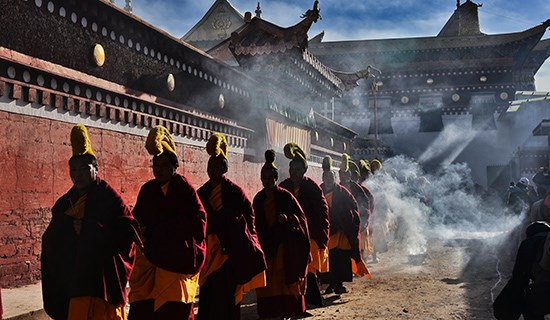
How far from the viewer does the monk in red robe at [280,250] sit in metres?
5.08

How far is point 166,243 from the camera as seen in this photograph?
3674mm

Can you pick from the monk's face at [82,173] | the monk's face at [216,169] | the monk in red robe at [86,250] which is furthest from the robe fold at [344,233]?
the monk's face at [82,173]

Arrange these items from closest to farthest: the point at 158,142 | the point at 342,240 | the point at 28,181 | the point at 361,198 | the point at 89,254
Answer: the point at 89,254 < the point at 158,142 < the point at 28,181 < the point at 342,240 < the point at 361,198

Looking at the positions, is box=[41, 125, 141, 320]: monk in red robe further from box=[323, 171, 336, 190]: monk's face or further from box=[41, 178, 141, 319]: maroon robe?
box=[323, 171, 336, 190]: monk's face

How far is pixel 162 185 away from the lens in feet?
12.7

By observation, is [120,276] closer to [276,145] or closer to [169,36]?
[169,36]

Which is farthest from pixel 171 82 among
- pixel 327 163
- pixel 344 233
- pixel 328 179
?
pixel 344 233

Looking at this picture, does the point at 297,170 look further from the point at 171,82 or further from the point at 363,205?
the point at 363,205

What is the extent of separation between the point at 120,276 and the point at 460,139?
22.6 meters

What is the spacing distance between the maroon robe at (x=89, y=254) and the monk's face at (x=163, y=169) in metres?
0.50

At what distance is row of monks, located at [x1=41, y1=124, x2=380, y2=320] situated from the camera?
3248 mm

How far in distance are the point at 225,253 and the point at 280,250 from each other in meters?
0.99

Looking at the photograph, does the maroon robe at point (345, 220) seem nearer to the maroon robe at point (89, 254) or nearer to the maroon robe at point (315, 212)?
the maroon robe at point (315, 212)

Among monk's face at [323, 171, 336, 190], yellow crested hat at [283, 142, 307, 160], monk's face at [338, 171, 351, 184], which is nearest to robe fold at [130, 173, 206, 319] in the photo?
yellow crested hat at [283, 142, 307, 160]
